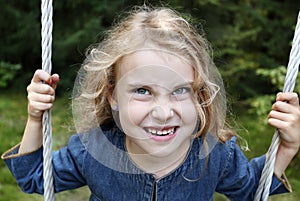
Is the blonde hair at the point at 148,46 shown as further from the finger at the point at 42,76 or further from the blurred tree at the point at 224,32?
the blurred tree at the point at 224,32

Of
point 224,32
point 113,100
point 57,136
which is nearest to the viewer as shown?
point 113,100

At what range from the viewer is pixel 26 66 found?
484 centimetres

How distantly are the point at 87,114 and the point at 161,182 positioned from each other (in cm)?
26

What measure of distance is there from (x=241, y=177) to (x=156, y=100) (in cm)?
35

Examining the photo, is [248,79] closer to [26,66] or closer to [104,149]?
[26,66]

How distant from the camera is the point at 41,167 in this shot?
1.25m

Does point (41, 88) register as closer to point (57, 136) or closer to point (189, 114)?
point (189, 114)

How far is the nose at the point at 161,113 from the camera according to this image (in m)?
1.06

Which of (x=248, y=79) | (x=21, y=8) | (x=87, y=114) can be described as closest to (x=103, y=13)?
(x=21, y=8)

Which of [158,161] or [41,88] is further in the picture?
[158,161]

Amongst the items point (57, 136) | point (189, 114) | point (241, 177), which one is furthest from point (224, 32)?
point (189, 114)

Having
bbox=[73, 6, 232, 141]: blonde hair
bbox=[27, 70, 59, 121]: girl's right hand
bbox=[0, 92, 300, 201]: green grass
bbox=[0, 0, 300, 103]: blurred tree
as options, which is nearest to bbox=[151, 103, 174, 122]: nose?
bbox=[73, 6, 232, 141]: blonde hair

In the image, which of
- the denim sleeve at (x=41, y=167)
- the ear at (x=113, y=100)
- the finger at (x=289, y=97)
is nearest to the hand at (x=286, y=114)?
the finger at (x=289, y=97)

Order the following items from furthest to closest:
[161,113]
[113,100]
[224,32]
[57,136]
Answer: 1. [224,32]
2. [57,136]
3. [113,100]
4. [161,113]
